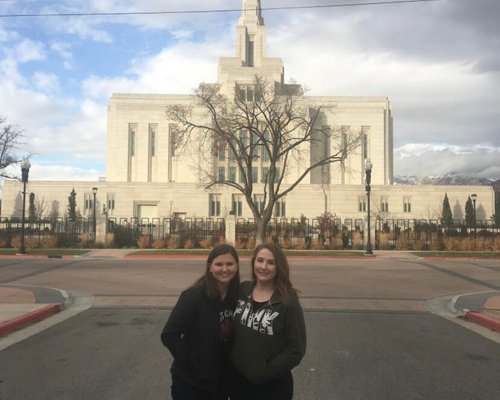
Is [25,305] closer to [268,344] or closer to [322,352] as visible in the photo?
[322,352]

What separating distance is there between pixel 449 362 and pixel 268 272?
4606mm

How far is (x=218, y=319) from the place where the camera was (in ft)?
10.1

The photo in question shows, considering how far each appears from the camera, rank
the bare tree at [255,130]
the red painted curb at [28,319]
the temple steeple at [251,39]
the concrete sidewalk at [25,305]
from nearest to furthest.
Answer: the red painted curb at [28,319], the concrete sidewalk at [25,305], the bare tree at [255,130], the temple steeple at [251,39]

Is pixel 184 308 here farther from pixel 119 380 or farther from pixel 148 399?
pixel 119 380

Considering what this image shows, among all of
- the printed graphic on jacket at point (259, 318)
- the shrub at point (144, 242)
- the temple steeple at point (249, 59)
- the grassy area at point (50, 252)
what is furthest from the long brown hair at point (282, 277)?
the temple steeple at point (249, 59)

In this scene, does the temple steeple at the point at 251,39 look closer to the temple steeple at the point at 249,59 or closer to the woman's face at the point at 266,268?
the temple steeple at the point at 249,59

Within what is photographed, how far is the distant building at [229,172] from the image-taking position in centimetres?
7444

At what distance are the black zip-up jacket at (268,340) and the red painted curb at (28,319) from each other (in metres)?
6.62

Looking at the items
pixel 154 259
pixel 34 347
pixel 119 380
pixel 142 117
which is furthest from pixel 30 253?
pixel 142 117

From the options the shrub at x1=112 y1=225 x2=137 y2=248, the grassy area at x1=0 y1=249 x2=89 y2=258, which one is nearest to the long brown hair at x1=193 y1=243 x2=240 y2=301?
the grassy area at x1=0 y1=249 x2=89 y2=258

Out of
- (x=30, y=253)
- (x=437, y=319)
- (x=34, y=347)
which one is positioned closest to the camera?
(x=34, y=347)

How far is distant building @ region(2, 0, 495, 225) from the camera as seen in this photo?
74.4 m

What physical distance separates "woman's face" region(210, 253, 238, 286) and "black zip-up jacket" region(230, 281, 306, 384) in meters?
0.25

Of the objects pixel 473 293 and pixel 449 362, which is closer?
pixel 449 362
